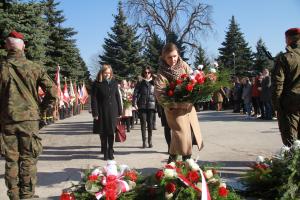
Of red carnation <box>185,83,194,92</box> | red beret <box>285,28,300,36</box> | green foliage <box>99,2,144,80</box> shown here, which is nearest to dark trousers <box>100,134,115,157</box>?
red carnation <box>185,83,194,92</box>

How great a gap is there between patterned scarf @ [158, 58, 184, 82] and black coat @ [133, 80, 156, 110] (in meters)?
5.34

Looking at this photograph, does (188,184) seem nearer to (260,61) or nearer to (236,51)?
(260,61)

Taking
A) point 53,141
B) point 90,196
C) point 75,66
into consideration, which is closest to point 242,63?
point 75,66

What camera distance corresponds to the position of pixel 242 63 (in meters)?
56.0

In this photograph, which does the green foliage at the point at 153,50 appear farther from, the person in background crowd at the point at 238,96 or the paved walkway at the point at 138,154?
the paved walkway at the point at 138,154

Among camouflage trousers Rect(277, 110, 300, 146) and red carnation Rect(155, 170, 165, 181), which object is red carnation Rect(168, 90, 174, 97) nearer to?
camouflage trousers Rect(277, 110, 300, 146)

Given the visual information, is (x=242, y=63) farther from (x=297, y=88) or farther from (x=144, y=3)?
(x=297, y=88)

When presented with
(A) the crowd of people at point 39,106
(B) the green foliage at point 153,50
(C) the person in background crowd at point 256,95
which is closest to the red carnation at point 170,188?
(A) the crowd of people at point 39,106

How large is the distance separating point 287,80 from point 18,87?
11.6 feet

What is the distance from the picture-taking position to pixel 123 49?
4650cm

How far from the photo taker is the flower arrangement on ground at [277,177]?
140 inches

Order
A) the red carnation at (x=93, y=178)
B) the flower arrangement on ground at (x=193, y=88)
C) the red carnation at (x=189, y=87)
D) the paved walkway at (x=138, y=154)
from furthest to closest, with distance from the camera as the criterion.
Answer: the paved walkway at (x=138, y=154) < the flower arrangement on ground at (x=193, y=88) < the red carnation at (x=189, y=87) < the red carnation at (x=93, y=178)

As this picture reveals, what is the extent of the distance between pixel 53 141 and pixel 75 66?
25.5m

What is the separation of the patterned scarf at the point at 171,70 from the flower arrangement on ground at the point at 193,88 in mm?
247
